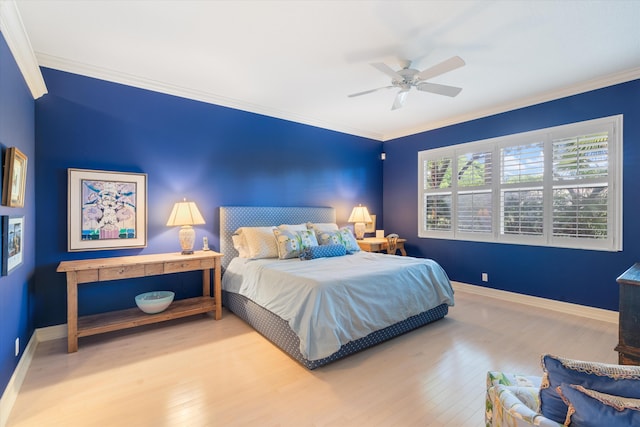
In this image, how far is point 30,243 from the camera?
276 cm

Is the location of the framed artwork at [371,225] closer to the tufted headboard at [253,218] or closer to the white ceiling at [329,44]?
the tufted headboard at [253,218]

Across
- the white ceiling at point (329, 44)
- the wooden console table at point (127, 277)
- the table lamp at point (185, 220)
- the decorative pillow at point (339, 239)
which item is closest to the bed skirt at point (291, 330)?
the wooden console table at point (127, 277)

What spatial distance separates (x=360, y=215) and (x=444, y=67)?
3007 millimetres

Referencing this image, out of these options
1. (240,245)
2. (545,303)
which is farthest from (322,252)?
(545,303)

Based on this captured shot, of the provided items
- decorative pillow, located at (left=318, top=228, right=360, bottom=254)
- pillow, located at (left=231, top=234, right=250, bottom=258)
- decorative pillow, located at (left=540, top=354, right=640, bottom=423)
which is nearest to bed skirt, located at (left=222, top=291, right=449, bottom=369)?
pillow, located at (left=231, top=234, right=250, bottom=258)

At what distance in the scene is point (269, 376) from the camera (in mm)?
2338

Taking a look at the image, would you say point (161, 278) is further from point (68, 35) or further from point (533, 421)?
point (533, 421)

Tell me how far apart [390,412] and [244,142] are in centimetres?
368

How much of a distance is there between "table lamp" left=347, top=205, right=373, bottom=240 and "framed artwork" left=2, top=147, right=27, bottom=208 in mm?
4216

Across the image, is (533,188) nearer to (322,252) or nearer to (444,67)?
(444,67)

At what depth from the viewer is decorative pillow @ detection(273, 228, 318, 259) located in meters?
3.75

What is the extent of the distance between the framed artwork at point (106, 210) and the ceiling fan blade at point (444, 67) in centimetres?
327

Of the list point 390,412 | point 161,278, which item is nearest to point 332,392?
point 390,412

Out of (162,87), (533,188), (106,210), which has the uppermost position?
(162,87)
